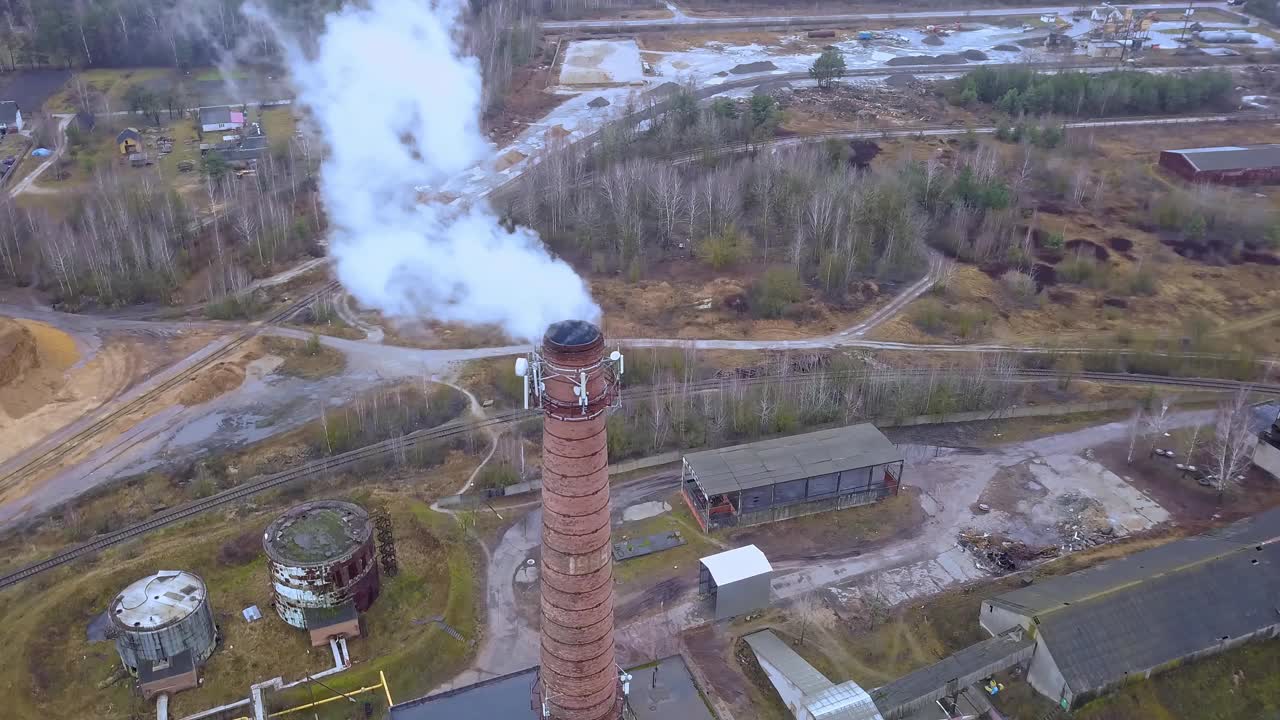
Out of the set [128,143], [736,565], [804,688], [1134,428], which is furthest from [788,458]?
[128,143]

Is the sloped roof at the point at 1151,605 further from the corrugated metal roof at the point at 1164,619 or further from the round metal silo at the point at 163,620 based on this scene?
the round metal silo at the point at 163,620

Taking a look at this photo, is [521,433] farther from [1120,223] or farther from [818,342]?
[1120,223]

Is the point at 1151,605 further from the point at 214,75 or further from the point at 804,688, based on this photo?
the point at 214,75

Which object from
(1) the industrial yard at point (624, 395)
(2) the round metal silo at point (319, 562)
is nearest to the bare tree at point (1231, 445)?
(1) the industrial yard at point (624, 395)

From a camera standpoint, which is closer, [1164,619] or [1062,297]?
[1164,619]

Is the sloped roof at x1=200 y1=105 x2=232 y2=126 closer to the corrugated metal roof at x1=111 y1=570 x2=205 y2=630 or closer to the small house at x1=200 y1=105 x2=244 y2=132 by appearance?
the small house at x1=200 y1=105 x2=244 y2=132

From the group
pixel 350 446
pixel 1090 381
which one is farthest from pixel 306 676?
pixel 1090 381

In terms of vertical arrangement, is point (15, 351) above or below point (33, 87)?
below
